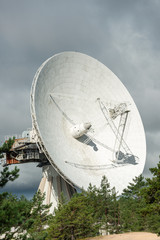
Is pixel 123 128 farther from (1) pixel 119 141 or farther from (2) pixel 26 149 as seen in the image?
(2) pixel 26 149

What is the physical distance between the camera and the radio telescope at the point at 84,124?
25922 millimetres

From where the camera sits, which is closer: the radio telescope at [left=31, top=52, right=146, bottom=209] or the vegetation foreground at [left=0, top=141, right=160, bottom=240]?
the vegetation foreground at [left=0, top=141, right=160, bottom=240]

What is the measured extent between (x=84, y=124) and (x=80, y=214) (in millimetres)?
8847

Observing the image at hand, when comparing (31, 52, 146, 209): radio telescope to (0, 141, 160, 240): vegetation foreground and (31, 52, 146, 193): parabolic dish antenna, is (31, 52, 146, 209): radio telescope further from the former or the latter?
(0, 141, 160, 240): vegetation foreground

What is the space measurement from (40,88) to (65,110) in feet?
14.6

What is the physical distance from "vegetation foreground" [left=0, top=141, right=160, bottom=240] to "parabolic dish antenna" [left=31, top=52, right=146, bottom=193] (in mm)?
2146

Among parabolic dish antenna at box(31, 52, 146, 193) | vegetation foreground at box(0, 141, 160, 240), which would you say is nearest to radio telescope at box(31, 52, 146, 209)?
parabolic dish antenna at box(31, 52, 146, 193)

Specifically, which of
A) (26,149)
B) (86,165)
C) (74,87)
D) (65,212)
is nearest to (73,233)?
(65,212)

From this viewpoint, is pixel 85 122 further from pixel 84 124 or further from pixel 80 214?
pixel 80 214

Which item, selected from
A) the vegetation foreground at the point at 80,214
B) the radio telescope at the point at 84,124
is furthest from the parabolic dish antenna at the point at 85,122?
the vegetation foreground at the point at 80,214

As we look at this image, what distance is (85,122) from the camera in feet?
100

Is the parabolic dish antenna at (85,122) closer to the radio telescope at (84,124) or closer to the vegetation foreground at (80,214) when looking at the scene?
the radio telescope at (84,124)

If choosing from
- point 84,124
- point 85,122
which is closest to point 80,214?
point 84,124

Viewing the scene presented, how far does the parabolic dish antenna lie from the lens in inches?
1023
